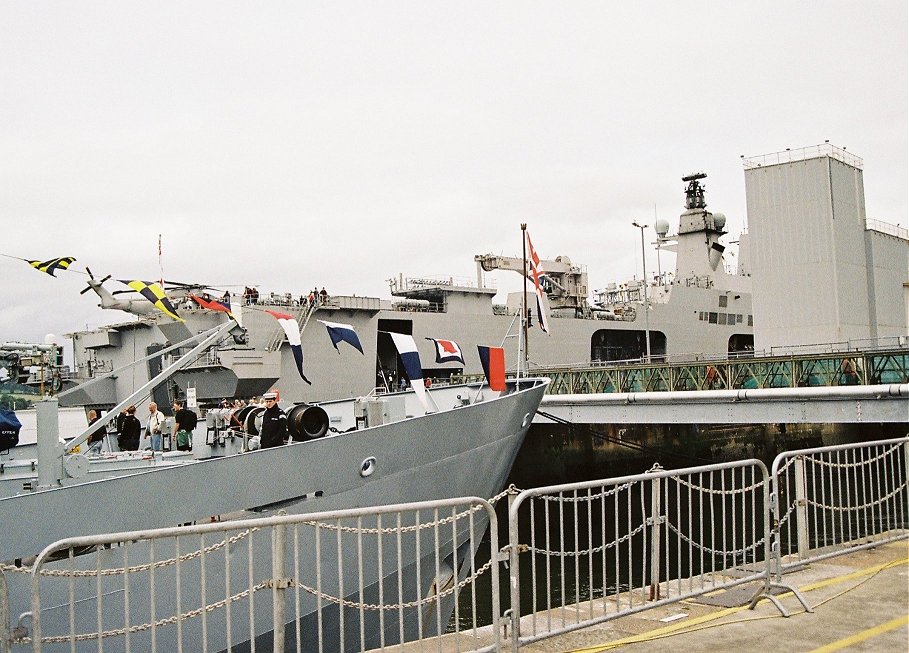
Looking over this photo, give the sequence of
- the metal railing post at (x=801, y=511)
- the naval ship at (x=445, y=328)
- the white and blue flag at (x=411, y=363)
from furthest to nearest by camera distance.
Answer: the naval ship at (x=445, y=328) < the white and blue flag at (x=411, y=363) < the metal railing post at (x=801, y=511)

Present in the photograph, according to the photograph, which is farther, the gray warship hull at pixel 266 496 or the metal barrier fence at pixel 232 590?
the gray warship hull at pixel 266 496

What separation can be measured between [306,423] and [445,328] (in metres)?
29.8

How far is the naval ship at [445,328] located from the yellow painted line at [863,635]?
1675 centimetres

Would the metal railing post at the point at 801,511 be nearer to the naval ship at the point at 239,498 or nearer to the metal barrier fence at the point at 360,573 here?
the metal barrier fence at the point at 360,573

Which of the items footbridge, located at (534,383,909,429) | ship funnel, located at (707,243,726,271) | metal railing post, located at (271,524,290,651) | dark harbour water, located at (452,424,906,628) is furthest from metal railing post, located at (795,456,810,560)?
ship funnel, located at (707,243,726,271)

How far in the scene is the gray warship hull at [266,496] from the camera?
9258 millimetres

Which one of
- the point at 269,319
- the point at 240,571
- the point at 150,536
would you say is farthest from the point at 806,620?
the point at 269,319

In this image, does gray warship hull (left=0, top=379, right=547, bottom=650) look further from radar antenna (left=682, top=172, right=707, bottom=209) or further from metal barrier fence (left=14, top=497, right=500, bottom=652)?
radar antenna (left=682, top=172, right=707, bottom=209)

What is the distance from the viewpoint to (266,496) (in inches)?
430

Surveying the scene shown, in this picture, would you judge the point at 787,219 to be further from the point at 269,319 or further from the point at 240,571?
the point at 240,571

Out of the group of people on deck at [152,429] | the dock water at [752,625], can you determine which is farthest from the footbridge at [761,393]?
the group of people on deck at [152,429]

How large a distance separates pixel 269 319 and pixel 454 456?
2336 cm

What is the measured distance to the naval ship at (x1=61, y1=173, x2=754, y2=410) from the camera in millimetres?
34219

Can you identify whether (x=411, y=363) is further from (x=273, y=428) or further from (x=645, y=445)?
(x=645, y=445)
